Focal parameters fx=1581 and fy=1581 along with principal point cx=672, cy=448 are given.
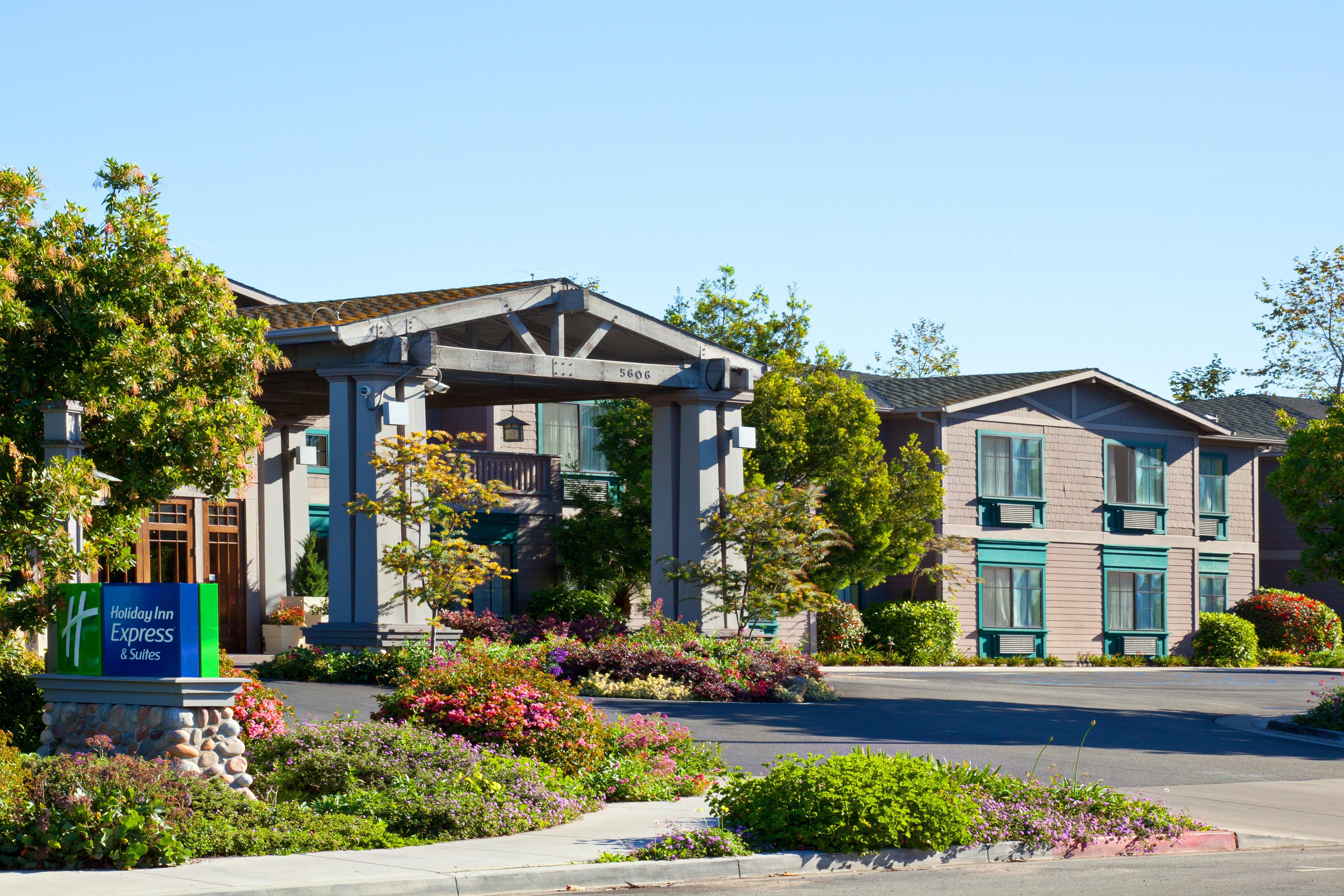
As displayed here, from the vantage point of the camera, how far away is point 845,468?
31.6 metres

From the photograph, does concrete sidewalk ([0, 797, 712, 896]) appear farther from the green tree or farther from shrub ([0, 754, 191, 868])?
the green tree

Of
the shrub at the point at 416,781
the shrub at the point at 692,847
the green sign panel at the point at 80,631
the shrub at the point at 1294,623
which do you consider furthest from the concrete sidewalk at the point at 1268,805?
the shrub at the point at 1294,623

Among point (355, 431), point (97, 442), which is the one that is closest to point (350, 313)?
point (355, 431)

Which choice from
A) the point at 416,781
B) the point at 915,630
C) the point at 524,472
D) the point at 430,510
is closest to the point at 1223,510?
the point at 915,630

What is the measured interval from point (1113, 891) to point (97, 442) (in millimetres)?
9843

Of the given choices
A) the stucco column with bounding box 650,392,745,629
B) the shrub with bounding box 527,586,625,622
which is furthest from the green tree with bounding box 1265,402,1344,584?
the shrub with bounding box 527,586,625,622

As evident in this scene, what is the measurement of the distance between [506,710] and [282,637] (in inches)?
595

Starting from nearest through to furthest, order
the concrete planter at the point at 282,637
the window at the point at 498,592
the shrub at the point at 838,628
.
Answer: the concrete planter at the point at 282,637
the window at the point at 498,592
the shrub at the point at 838,628

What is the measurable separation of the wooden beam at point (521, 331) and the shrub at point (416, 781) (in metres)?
11.5

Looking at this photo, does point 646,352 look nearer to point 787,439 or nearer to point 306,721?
point 787,439

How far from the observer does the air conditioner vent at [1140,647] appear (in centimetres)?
3944

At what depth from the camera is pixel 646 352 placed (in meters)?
26.8

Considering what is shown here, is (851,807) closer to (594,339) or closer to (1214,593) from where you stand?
(594,339)

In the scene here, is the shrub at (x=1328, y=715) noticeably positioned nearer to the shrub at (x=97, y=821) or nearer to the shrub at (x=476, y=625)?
the shrub at (x=476, y=625)
